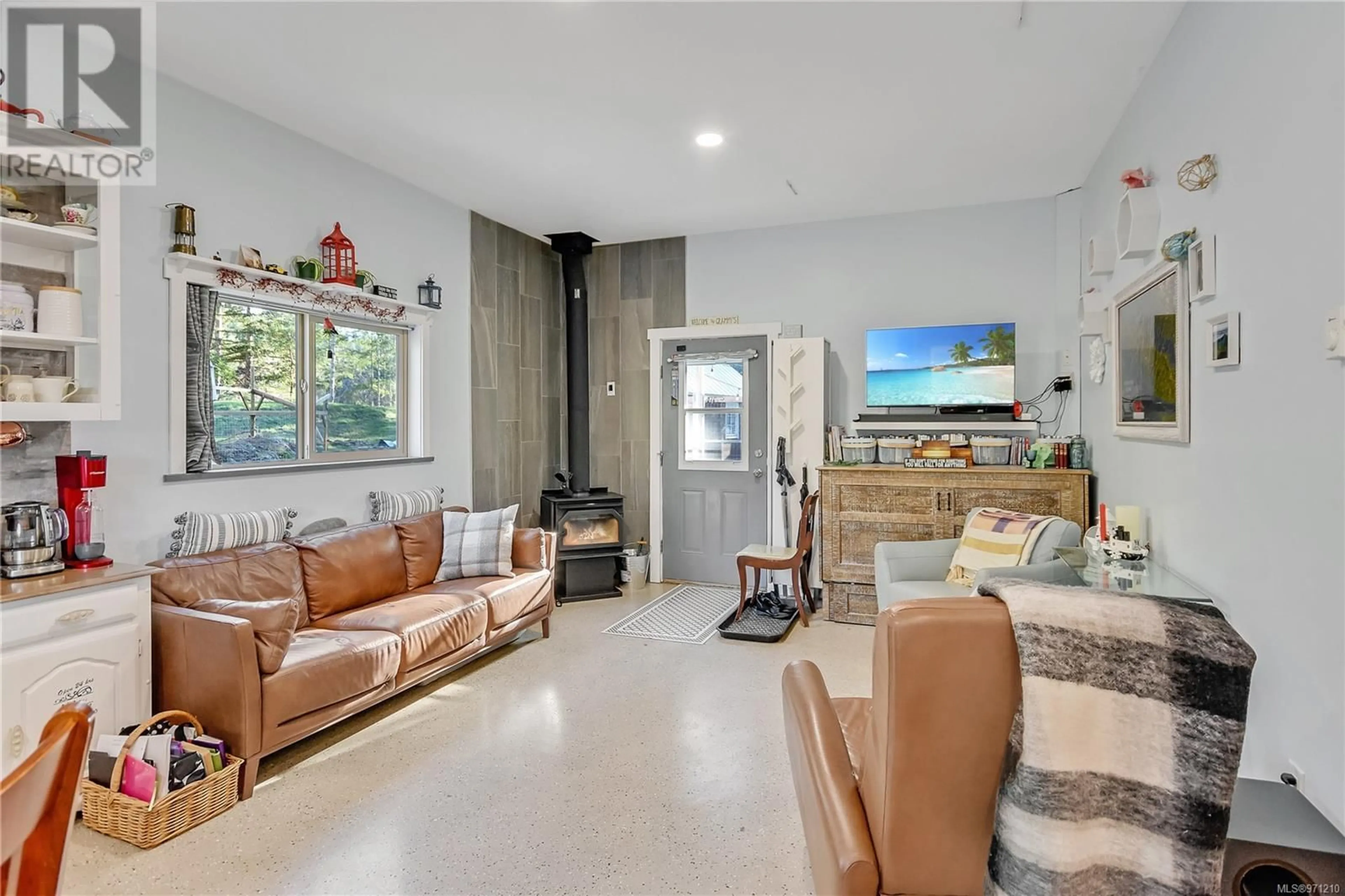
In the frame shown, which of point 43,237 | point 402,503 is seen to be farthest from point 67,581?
point 402,503

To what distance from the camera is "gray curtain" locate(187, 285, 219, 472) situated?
314 cm

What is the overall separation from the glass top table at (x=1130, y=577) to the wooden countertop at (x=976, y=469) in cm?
134

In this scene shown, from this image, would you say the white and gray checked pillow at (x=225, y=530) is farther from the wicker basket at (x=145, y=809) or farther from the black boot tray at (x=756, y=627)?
the black boot tray at (x=756, y=627)

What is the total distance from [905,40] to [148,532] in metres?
3.80

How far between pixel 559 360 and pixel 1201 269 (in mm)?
4724

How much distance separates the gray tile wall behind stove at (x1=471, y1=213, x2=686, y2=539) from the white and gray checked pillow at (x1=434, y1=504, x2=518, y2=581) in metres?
0.96

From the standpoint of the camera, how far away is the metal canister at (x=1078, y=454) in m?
4.31

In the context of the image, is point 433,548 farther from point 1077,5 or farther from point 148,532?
point 1077,5

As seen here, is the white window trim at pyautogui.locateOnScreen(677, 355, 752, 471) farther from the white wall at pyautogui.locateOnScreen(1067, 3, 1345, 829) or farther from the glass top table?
the white wall at pyautogui.locateOnScreen(1067, 3, 1345, 829)

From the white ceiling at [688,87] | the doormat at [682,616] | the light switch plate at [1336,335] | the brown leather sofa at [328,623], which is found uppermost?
the white ceiling at [688,87]

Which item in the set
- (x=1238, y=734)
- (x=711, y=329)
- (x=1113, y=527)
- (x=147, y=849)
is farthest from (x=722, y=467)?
(x=1238, y=734)

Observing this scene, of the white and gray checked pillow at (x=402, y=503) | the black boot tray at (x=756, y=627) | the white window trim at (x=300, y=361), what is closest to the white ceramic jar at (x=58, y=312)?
the white window trim at (x=300, y=361)

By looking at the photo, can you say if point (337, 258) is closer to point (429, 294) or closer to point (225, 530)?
point (429, 294)

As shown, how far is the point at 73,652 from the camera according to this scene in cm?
229
